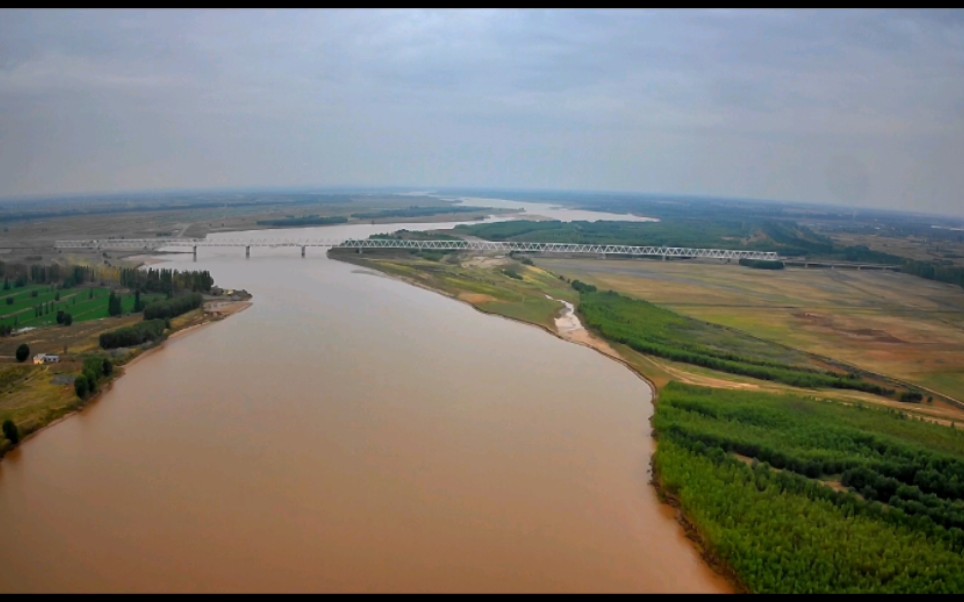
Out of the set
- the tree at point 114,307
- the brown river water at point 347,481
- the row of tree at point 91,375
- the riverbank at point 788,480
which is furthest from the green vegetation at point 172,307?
the riverbank at point 788,480

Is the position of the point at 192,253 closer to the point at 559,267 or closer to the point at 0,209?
the point at 559,267

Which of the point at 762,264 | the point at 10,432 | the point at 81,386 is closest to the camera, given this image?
the point at 10,432

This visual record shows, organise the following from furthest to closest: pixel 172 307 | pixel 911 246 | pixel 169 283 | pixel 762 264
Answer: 1. pixel 911 246
2. pixel 762 264
3. pixel 169 283
4. pixel 172 307

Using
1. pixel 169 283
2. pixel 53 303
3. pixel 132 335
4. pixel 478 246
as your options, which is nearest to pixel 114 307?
pixel 53 303

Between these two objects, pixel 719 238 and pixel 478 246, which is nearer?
pixel 478 246

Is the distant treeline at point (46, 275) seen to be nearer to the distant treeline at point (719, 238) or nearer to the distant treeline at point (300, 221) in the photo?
the distant treeline at point (719, 238)

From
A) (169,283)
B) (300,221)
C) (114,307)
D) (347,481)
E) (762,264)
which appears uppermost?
(300,221)

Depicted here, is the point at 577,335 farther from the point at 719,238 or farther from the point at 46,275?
the point at 719,238
